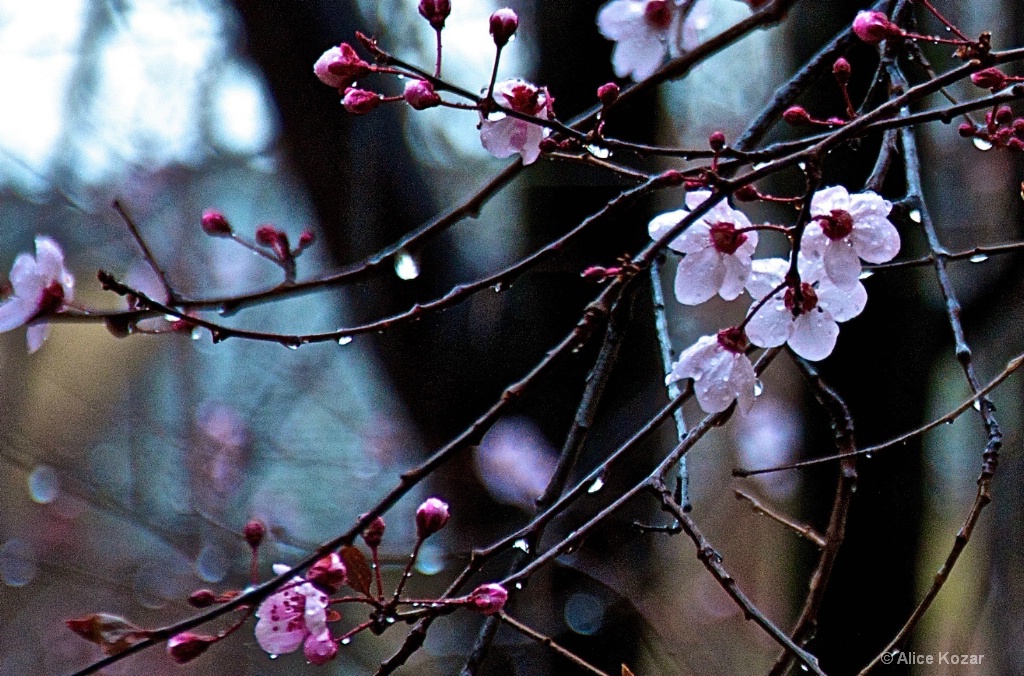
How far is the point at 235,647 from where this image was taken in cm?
212

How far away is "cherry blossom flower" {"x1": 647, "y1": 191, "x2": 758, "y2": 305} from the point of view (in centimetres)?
59

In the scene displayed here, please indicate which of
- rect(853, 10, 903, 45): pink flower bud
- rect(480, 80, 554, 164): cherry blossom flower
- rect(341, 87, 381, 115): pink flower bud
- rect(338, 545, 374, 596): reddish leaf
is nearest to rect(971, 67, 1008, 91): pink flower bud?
rect(853, 10, 903, 45): pink flower bud

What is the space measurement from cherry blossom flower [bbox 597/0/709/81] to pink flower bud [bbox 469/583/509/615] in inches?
18.1

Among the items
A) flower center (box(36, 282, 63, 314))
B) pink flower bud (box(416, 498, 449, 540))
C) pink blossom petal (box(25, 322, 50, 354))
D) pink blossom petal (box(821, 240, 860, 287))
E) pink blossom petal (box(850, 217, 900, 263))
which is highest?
pink blossom petal (box(850, 217, 900, 263))

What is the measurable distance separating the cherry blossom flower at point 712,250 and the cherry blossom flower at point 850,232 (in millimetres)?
49

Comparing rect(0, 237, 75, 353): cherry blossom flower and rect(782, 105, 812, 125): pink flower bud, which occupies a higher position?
rect(782, 105, 812, 125): pink flower bud

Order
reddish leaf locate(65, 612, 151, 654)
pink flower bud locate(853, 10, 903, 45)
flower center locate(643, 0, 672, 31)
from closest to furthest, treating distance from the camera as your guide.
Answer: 1. reddish leaf locate(65, 612, 151, 654)
2. pink flower bud locate(853, 10, 903, 45)
3. flower center locate(643, 0, 672, 31)

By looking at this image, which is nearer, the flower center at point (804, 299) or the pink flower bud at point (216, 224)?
the flower center at point (804, 299)

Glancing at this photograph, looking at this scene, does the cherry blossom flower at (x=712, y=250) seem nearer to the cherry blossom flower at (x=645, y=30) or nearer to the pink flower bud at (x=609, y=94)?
the pink flower bud at (x=609, y=94)

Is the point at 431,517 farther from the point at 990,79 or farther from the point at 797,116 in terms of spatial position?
the point at 990,79

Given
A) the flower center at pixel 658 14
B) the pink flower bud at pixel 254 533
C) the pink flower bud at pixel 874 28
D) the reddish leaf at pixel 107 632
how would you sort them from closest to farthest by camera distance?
the reddish leaf at pixel 107 632
the pink flower bud at pixel 874 28
the pink flower bud at pixel 254 533
the flower center at pixel 658 14

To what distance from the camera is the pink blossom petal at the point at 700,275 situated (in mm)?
608

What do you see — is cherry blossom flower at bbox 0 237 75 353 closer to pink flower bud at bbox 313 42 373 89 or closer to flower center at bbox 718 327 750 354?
pink flower bud at bbox 313 42 373 89

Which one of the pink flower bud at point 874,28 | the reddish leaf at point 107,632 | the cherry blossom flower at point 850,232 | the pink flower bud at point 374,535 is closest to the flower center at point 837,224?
the cherry blossom flower at point 850,232
